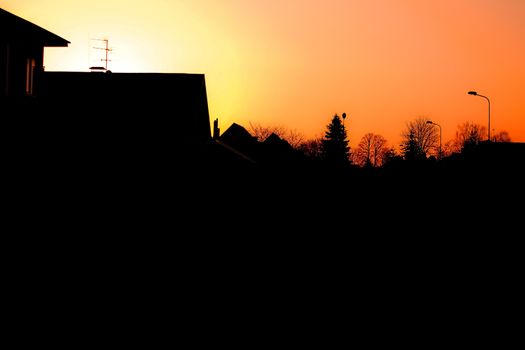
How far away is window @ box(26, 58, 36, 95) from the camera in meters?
17.9

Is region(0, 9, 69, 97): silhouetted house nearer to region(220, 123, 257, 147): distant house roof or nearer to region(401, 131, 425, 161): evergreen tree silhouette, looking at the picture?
region(220, 123, 257, 147): distant house roof

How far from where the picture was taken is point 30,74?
719 inches

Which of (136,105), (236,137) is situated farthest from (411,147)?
(136,105)

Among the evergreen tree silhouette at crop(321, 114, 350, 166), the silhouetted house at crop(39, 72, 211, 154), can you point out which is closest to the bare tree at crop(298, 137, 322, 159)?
the evergreen tree silhouette at crop(321, 114, 350, 166)

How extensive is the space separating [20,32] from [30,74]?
57.9 inches

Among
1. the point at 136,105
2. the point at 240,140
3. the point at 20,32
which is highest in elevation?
the point at 20,32

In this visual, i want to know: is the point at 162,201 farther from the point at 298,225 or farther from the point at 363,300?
the point at 363,300

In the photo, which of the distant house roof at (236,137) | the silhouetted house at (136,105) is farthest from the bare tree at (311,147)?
the silhouetted house at (136,105)

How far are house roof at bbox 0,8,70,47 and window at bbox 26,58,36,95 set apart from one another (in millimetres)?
655

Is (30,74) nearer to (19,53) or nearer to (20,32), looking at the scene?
(19,53)

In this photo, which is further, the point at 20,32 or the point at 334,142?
the point at 334,142

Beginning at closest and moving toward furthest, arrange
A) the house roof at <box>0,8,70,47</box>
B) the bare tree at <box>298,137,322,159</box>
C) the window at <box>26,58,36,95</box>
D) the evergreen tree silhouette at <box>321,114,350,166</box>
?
the house roof at <box>0,8,70,47</box>, the window at <box>26,58,36,95</box>, the evergreen tree silhouette at <box>321,114,350,166</box>, the bare tree at <box>298,137,322,159</box>

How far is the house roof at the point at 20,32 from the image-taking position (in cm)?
1618

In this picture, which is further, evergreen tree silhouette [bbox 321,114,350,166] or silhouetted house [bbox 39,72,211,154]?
evergreen tree silhouette [bbox 321,114,350,166]
